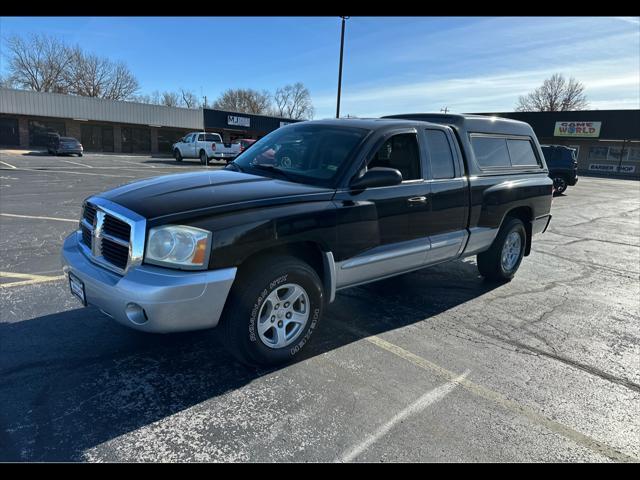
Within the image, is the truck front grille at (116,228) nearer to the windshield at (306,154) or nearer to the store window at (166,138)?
the windshield at (306,154)

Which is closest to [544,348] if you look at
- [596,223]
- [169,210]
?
[169,210]

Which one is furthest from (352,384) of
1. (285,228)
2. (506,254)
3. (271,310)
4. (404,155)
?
(506,254)

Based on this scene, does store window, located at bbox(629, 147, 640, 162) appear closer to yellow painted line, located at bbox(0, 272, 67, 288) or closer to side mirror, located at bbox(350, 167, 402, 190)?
side mirror, located at bbox(350, 167, 402, 190)

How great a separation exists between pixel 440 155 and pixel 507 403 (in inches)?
98.1

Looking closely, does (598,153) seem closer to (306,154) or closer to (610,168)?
(610,168)

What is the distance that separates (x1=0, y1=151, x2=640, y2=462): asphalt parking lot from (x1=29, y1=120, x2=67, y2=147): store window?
3594 centimetres

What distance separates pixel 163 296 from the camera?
2.53 metres

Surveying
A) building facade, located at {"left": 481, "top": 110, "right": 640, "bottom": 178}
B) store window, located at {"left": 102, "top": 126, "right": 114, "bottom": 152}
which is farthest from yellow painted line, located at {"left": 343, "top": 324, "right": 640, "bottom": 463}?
building facade, located at {"left": 481, "top": 110, "right": 640, "bottom": 178}

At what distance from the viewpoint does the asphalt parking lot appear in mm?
2367

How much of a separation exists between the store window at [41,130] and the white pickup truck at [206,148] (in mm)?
13813

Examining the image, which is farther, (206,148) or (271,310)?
(206,148)

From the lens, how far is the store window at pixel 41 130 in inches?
1330

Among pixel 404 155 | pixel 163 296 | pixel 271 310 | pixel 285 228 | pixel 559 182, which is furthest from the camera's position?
pixel 559 182
